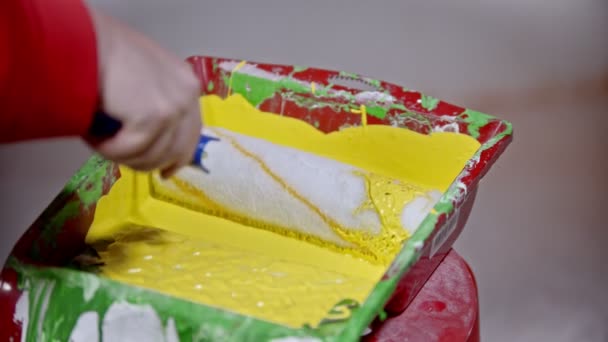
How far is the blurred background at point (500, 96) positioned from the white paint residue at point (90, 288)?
23.3 inches

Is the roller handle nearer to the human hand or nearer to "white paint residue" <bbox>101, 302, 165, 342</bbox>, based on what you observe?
the human hand

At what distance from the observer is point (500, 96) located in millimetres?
1689

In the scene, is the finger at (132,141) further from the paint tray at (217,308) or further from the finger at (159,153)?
the paint tray at (217,308)

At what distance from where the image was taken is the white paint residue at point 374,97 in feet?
3.48

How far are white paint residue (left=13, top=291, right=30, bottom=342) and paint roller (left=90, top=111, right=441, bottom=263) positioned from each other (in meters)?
0.25

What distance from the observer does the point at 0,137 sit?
623 millimetres

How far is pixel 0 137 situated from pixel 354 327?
29 cm

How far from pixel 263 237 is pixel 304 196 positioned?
68 millimetres

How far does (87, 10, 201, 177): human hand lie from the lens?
2.04 feet

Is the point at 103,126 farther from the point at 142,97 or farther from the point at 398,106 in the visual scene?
the point at 398,106

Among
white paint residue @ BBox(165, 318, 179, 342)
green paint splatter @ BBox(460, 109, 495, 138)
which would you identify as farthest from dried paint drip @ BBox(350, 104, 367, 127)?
white paint residue @ BBox(165, 318, 179, 342)

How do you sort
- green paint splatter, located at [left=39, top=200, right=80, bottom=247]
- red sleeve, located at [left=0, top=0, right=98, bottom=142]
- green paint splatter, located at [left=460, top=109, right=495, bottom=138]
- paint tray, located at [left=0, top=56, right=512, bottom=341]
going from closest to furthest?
red sleeve, located at [left=0, top=0, right=98, bottom=142] < paint tray, located at [left=0, top=56, right=512, bottom=341] < green paint splatter, located at [left=39, top=200, right=80, bottom=247] < green paint splatter, located at [left=460, top=109, right=495, bottom=138]

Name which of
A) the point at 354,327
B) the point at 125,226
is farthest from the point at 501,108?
the point at 354,327

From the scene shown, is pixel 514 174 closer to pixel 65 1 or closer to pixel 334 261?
pixel 334 261
